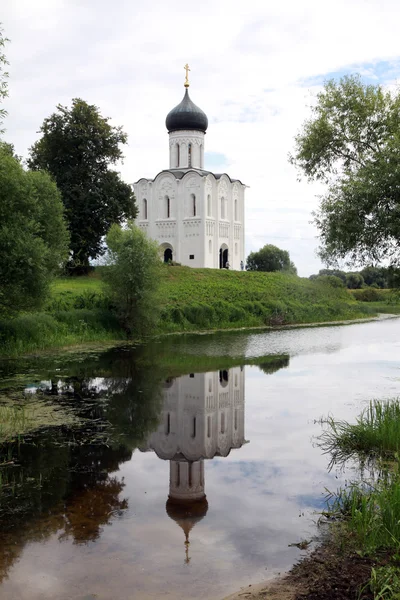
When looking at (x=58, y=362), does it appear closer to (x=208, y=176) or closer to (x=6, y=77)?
(x=6, y=77)

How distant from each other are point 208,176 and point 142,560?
43012 millimetres

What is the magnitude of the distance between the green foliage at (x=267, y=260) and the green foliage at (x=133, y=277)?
45144mm

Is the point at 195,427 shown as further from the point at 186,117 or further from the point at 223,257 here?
the point at 223,257

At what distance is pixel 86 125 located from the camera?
3350 cm

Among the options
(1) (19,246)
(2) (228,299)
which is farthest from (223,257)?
(1) (19,246)

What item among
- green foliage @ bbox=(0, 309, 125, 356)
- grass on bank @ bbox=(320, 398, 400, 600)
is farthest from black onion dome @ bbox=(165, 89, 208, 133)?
grass on bank @ bbox=(320, 398, 400, 600)

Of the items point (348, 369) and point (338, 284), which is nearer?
point (348, 369)

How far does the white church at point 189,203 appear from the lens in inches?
1825

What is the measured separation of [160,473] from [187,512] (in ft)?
→ 4.41

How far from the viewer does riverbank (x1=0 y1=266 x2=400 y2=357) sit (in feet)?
63.7

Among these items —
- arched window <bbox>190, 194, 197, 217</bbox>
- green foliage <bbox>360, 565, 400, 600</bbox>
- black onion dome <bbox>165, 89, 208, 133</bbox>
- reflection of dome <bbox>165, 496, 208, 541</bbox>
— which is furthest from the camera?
arched window <bbox>190, 194, 197, 217</bbox>

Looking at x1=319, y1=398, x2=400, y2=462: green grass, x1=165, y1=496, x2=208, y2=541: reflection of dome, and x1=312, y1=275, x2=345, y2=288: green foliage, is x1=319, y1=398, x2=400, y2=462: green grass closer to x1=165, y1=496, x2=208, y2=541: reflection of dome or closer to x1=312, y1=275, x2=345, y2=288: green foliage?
x1=165, y1=496, x2=208, y2=541: reflection of dome

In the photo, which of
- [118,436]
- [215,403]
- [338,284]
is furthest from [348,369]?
[338,284]

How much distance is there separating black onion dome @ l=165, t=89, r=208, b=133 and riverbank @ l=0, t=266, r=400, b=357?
43.1 feet
